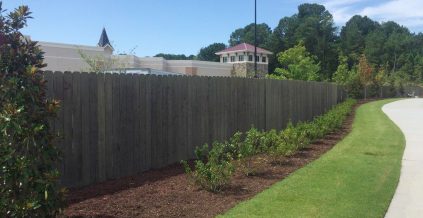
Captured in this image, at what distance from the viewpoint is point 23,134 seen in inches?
162

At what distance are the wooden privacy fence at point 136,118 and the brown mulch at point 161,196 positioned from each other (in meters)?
0.32

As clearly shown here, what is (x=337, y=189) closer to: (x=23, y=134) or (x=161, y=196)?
(x=161, y=196)

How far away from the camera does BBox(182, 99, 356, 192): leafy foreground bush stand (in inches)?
270

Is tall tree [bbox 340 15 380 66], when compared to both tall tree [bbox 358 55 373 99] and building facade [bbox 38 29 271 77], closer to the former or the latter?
building facade [bbox 38 29 271 77]

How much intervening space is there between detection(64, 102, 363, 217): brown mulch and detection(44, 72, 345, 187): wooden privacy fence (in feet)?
1.05

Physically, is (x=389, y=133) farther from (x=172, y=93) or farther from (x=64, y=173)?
(x=64, y=173)

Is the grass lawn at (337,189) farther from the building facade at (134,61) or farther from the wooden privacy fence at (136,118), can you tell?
the building facade at (134,61)

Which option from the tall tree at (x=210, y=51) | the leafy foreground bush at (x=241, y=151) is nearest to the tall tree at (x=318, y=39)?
the tall tree at (x=210, y=51)

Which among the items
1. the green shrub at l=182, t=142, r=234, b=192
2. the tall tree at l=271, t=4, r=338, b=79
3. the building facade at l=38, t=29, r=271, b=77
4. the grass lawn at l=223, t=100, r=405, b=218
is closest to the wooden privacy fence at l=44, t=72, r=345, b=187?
the green shrub at l=182, t=142, r=234, b=192

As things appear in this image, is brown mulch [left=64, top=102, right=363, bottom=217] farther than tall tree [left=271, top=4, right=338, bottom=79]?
No

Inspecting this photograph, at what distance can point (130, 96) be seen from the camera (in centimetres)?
779

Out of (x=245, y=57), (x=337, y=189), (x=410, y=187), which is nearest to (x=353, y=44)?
(x=245, y=57)

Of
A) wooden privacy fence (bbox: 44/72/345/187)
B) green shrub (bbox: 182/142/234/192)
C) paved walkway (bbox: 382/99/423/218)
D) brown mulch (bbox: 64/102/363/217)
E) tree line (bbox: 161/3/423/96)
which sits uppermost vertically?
tree line (bbox: 161/3/423/96)

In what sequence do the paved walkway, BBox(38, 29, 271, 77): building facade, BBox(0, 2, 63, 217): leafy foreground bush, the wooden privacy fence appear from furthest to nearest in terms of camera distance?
BBox(38, 29, 271, 77): building facade
the wooden privacy fence
the paved walkway
BBox(0, 2, 63, 217): leafy foreground bush
